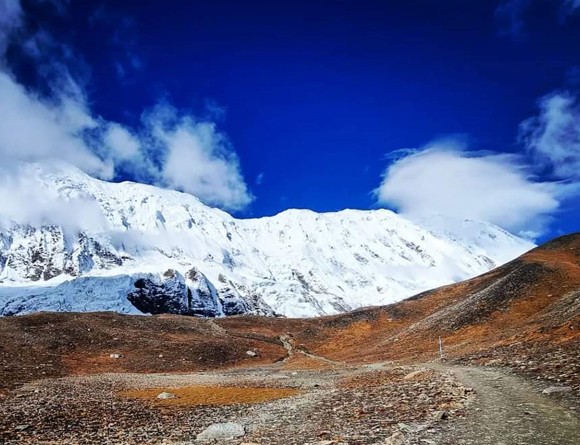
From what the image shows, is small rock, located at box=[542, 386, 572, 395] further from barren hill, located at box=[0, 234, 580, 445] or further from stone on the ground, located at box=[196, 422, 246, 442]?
stone on the ground, located at box=[196, 422, 246, 442]

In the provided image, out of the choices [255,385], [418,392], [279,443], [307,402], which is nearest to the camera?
[279,443]

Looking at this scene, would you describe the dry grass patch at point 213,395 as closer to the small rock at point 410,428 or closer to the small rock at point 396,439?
the small rock at point 410,428

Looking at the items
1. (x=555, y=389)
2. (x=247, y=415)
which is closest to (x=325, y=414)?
(x=247, y=415)

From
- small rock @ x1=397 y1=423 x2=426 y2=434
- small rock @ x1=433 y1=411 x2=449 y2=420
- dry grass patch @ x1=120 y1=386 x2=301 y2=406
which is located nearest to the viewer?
small rock @ x1=397 y1=423 x2=426 y2=434

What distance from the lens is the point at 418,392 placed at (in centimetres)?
2223

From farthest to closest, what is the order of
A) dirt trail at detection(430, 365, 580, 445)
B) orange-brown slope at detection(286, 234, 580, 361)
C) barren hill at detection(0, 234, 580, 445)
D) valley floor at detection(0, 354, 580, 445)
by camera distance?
orange-brown slope at detection(286, 234, 580, 361), barren hill at detection(0, 234, 580, 445), valley floor at detection(0, 354, 580, 445), dirt trail at detection(430, 365, 580, 445)

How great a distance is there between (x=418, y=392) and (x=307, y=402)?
227 inches

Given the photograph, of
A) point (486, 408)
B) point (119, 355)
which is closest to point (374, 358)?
point (119, 355)

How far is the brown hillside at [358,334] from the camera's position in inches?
1650

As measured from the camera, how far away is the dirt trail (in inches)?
499

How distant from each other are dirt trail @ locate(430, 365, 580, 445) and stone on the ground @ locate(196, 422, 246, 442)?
737 cm

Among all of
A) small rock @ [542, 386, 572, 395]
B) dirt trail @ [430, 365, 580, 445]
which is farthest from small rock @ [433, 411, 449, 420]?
small rock @ [542, 386, 572, 395]

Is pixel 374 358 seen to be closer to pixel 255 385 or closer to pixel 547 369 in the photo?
pixel 255 385

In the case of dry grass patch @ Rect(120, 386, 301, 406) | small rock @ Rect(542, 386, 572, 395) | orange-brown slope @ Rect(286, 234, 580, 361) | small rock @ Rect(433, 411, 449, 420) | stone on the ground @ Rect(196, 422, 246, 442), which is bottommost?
small rock @ Rect(433, 411, 449, 420)
